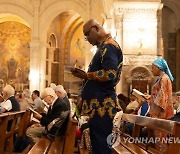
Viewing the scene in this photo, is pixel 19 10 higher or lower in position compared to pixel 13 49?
higher

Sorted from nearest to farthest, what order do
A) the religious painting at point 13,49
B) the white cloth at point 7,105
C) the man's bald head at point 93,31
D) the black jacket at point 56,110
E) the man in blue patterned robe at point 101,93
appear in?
the man in blue patterned robe at point 101,93 → the man's bald head at point 93,31 → the black jacket at point 56,110 → the white cloth at point 7,105 → the religious painting at point 13,49

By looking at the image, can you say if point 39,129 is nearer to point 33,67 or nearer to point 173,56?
point 173,56

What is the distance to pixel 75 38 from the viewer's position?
25.4 meters

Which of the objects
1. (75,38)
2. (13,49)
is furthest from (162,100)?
(13,49)

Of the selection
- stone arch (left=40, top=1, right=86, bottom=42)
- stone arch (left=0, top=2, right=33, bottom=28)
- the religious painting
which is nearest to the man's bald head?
stone arch (left=40, top=1, right=86, bottom=42)

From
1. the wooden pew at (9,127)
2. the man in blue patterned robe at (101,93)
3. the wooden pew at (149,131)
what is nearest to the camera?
the wooden pew at (149,131)

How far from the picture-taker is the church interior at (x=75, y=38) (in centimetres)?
1226

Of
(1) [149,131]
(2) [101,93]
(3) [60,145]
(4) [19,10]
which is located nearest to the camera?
(2) [101,93]

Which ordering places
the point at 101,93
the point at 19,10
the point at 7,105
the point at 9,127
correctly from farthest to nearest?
the point at 19,10 → the point at 7,105 → the point at 9,127 → the point at 101,93

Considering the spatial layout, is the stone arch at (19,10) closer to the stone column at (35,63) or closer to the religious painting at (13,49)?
the stone column at (35,63)

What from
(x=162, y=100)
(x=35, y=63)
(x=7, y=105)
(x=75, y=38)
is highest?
(x=75, y=38)

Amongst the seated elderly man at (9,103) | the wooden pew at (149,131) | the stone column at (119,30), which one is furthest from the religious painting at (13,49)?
the wooden pew at (149,131)

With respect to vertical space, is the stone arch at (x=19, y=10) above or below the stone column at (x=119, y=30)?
above

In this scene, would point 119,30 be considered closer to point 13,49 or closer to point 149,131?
point 149,131
